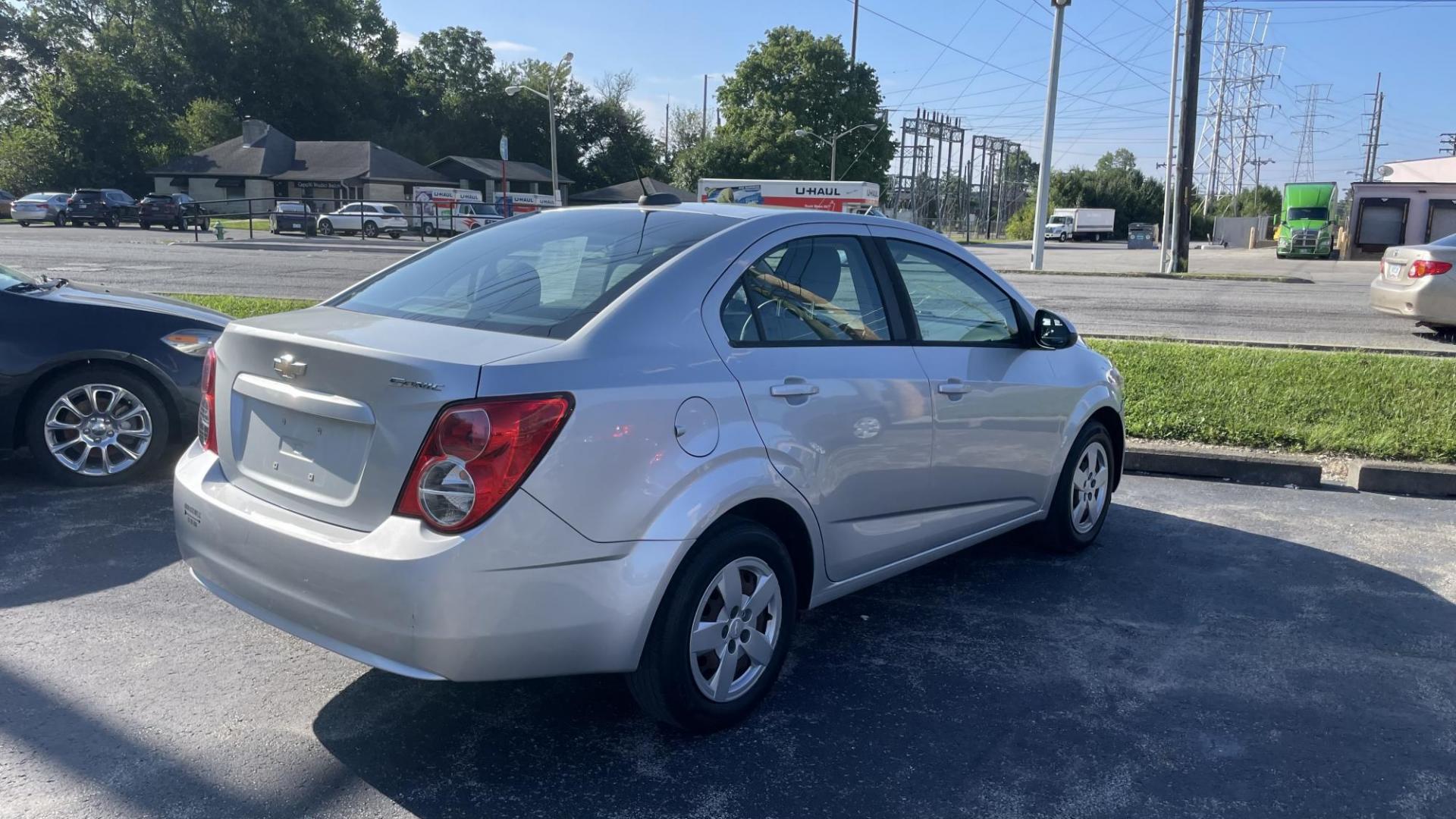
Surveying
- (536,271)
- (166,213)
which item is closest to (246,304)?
(536,271)

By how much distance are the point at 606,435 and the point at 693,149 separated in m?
74.3

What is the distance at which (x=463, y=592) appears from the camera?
274 cm

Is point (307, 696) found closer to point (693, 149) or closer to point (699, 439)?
point (699, 439)

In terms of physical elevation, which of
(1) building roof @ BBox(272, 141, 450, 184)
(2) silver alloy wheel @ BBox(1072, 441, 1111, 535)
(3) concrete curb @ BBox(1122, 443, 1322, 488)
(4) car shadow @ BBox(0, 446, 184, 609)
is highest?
(1) building roof @ BBox(272, 141, 450, 184)

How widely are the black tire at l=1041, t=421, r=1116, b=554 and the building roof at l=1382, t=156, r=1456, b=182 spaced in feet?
158

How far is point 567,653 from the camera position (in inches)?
115

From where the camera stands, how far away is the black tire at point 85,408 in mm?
5641

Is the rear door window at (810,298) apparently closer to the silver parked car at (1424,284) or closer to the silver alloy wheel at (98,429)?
the silver alloy wheel at (98,429)

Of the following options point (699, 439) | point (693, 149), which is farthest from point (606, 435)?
point (693, 149)

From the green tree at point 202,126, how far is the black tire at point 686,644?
259 feet

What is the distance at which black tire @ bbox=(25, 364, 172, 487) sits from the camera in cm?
564

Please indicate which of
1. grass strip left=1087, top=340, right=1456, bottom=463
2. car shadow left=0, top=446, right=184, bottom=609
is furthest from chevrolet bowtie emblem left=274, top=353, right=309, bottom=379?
grass strip left=1087, top=340, right=1456, bottom=463

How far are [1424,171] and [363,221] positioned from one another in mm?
45694

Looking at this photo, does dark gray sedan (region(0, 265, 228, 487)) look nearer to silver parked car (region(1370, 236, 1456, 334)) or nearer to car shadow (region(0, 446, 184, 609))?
car shadow (region(0, 446, 184, 609))
